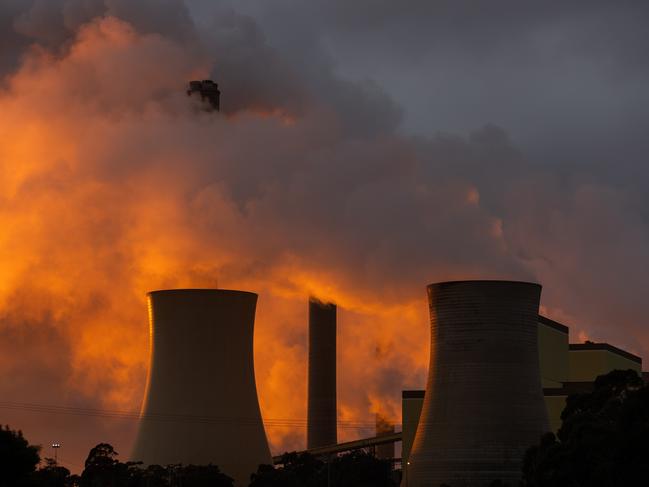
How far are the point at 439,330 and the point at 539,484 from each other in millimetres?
10396

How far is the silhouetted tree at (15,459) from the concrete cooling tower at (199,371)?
22.0 m

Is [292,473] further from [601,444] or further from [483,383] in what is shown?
[601,444]

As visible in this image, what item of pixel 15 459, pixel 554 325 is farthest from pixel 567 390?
pixel 15 459

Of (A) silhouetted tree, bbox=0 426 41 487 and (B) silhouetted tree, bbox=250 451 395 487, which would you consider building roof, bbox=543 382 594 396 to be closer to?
(B) silhouetted tree, bbox=250 451 395 487

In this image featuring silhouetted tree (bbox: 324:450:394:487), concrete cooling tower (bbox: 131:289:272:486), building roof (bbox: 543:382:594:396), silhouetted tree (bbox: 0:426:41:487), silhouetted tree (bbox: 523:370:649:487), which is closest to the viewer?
silhouetted tree (bbox: 0:426:41:487)

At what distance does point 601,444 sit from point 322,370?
118ft

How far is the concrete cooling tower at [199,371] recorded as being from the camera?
5212cm

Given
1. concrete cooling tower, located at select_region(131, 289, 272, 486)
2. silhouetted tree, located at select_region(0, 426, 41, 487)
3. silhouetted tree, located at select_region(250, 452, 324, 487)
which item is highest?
concrete cooling tower, located at select_region(131, 289, 272, 486)

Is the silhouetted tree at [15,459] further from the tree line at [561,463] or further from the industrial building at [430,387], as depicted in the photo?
the industrial building at [430,387]

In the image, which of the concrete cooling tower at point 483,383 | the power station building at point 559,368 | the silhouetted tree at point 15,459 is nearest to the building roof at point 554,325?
the power station building at point 559,368

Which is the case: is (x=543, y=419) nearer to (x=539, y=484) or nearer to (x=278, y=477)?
(x=539, y=484)

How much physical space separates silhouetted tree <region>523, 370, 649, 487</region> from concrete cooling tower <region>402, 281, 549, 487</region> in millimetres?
2576

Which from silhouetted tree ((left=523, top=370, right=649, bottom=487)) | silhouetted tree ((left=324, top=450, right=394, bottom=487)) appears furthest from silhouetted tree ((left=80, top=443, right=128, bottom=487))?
silhouetted tree ((left=523, top=370, right=649, bottom=487))

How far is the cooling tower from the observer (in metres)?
73.6
